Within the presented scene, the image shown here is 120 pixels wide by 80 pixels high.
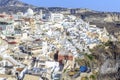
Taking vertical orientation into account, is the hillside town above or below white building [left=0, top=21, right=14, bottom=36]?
below

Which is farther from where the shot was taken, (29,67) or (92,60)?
(92,60)

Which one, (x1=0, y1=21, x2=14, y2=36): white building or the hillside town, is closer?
the hillside town

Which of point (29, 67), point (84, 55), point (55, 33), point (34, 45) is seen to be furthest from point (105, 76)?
point (55, 33)

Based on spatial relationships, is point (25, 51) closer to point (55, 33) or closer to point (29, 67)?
point (29, 67)

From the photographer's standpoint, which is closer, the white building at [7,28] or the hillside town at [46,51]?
the hillside town at [46,51]

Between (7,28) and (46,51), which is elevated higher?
(7,28)

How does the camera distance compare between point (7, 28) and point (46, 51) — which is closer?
point (46, 51)

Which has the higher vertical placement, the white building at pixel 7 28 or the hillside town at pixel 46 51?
the white building at pixel 7 28

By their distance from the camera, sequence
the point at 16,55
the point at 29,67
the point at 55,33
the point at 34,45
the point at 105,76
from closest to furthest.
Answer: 1. the point at 105,76
2. the point at 29,67
3. the point at 16,55
4. the point at 34,45
5. the point at 55,33
